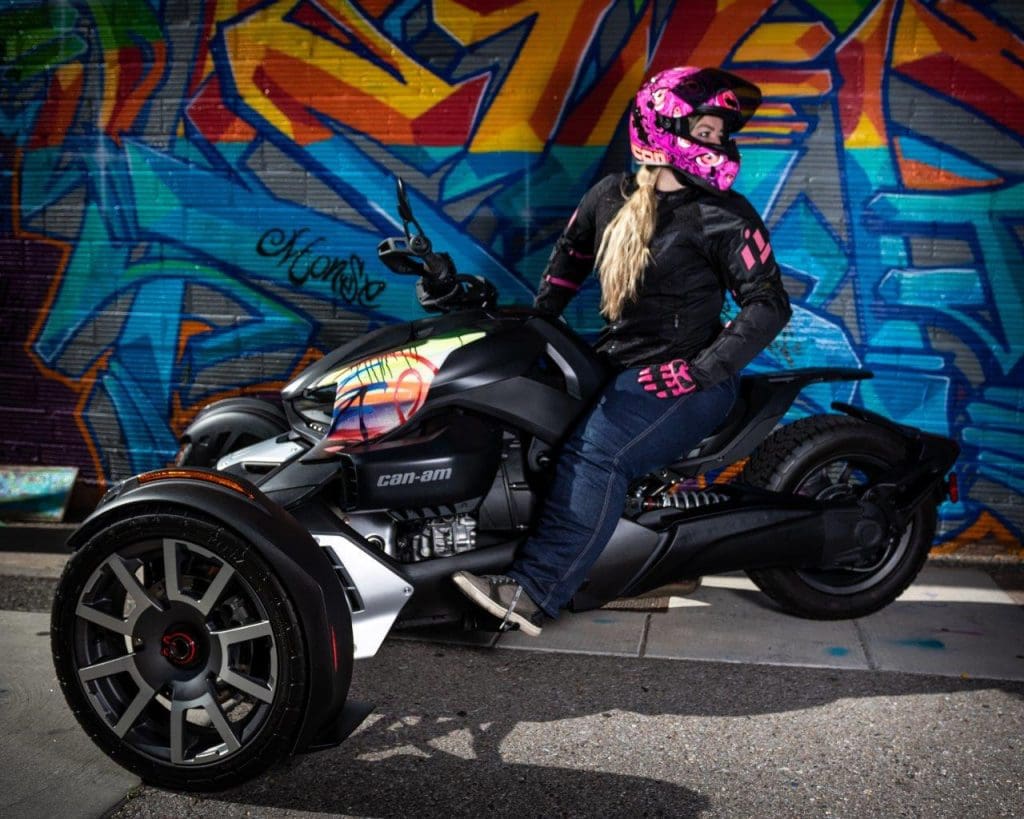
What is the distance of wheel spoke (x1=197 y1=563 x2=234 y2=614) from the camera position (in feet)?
10.2

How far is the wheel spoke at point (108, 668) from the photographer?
10.3 ft

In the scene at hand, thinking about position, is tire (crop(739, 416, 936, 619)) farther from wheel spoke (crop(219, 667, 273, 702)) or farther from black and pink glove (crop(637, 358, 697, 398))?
wheel spoke (crop(219, 667, 273, 702))

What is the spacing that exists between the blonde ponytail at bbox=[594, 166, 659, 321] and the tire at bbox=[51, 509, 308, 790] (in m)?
1.48

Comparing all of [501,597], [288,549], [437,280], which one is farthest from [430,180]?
[288,549]

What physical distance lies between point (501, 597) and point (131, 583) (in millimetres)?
1096

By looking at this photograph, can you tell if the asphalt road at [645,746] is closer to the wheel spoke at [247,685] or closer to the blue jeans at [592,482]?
the wheel spoke at [247,685]

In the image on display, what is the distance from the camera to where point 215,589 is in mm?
3105

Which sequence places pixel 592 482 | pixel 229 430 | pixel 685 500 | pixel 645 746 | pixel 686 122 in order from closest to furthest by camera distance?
pixel 645 746
pixel 592 482
pixel 686 122
pixel 685 500
pixel 229 430

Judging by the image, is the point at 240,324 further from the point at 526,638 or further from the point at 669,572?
the point at 669,572

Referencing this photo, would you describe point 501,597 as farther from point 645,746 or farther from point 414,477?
point 645,746

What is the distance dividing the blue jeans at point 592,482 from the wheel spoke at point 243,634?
824 millimetres

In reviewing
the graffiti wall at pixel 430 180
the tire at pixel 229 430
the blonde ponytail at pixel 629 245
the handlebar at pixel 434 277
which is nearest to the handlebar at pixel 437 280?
the handlebar at pixel 434 277

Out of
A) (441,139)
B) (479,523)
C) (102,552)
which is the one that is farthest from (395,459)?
(441,139)

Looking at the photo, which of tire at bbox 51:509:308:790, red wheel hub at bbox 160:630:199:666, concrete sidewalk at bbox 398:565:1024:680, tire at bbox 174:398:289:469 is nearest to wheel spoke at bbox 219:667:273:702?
tire at bbox 51:509:308:790
